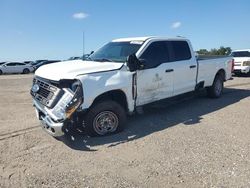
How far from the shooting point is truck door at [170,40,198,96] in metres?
7.58

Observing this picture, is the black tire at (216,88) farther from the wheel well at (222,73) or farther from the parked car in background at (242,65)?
the parked car in background at (242,65)

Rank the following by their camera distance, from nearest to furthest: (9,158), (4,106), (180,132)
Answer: (9,158) < (180,132) < (4,106)

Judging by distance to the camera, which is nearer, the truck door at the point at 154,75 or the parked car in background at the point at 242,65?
the truck door at the point at 154,75

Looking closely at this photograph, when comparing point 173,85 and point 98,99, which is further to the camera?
point 173,85

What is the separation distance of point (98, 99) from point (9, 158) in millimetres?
1906

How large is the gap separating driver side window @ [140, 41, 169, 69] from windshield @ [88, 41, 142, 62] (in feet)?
0.85

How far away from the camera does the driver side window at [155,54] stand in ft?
22.2

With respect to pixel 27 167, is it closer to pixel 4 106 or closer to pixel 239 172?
pixel 239 172

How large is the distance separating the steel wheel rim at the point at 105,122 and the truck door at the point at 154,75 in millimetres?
756

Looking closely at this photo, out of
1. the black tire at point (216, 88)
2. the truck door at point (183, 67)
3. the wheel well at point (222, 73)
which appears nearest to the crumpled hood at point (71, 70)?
the truck door at point (183, 67)

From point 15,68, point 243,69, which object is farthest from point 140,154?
point 15,68


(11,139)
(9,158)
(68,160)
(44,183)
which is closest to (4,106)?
(11,139)

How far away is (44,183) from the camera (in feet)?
13.7

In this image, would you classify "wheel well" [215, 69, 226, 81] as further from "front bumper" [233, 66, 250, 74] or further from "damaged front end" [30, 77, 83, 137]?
"front bumper" [233, 66, 250, 74]
